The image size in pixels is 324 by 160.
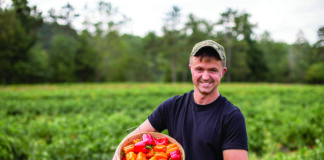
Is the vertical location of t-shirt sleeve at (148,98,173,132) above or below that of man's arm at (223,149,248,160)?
above

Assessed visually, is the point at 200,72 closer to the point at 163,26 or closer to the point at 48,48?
the point at 163,26

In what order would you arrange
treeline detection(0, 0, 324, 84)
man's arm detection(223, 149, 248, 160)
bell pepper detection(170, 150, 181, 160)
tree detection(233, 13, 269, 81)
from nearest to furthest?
1. man's arm detection(223, 149, 248, 160)
2. bell pepper detection(170, 150, 181, 160)
3. treeline detection(0, 0, 324, 84)
4. tree detection(233, 13, 269, 81)

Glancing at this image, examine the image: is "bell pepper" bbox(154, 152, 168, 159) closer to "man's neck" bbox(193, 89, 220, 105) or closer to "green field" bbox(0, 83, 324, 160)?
"green field" bbox(0, 83, 324, 160)

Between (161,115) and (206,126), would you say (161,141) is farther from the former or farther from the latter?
(206,126)

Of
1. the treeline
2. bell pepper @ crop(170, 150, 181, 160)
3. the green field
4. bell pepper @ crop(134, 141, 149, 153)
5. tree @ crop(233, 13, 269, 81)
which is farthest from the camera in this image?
tree @ crop(233, 13, 269, 81)

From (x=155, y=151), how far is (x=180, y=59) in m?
39.5

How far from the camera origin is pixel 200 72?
1824 mm

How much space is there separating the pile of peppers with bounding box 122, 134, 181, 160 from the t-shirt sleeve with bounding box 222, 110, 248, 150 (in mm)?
420

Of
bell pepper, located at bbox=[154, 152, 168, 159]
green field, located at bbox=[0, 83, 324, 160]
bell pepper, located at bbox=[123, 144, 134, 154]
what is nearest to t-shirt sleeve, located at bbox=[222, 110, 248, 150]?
bell pepper, located at bbox=[154, 152, 168, 159]

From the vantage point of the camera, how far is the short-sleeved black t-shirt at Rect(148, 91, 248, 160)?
5.29 ft

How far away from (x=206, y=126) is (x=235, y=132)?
0.24 meters

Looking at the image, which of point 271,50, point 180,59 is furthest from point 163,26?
point 271,50

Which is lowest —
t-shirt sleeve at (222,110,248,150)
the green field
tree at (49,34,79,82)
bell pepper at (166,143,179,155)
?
the green field

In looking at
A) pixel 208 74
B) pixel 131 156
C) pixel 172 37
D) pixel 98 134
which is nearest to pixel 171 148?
pixel 131 156
